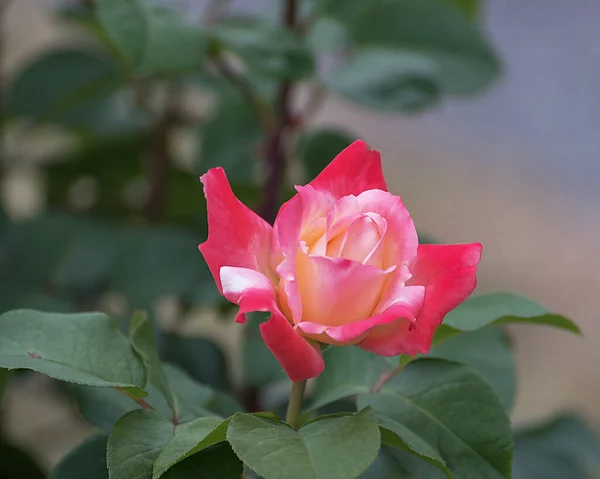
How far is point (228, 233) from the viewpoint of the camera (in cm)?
30

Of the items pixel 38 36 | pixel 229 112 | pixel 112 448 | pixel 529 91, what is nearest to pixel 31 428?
pixel 229 112

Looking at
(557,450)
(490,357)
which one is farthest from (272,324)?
(557,450)

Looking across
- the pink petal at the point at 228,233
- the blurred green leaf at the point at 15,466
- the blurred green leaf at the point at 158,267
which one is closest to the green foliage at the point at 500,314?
the pink petal at the point at 228,233

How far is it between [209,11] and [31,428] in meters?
0.74

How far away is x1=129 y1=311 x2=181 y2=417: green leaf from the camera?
339 millimetres

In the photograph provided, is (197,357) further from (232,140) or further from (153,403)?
(153,403)

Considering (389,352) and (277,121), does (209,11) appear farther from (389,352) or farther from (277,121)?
(389,352)

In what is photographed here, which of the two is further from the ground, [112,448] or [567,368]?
[112,448]

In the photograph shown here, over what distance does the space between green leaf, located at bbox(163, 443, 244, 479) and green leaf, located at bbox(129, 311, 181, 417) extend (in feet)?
0.11

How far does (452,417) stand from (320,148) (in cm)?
40

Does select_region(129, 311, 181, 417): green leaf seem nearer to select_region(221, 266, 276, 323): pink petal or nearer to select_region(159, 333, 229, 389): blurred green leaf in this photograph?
select_region(221, 266, 276, 323): pink petal

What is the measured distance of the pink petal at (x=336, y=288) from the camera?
28cm

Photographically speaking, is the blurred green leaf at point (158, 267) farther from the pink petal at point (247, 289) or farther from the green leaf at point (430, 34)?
the pink petal at point (247, 289)

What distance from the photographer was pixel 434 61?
0.68 m
